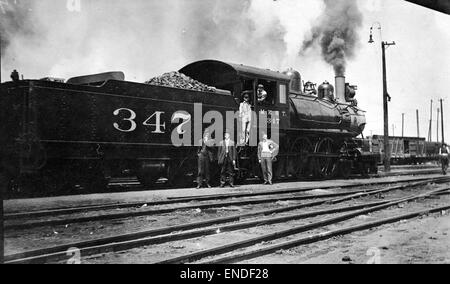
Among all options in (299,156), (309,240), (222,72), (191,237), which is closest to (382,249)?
(309,240)

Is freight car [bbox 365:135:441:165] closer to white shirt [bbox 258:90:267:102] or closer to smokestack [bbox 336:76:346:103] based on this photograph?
smokestack [bbox 336:76:346:103]

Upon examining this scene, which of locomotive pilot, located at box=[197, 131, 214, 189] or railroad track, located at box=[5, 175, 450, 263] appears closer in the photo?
railroad track, located at box=[5, 175, 450, 263]

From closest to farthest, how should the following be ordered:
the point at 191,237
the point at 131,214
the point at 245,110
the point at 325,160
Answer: the point at 191,237, the point at 131,214, the point at 245,110, the point at 325,160

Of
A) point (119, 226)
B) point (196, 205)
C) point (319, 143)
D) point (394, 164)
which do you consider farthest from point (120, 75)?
point (394, 164)

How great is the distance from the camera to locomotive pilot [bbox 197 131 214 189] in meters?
11.2

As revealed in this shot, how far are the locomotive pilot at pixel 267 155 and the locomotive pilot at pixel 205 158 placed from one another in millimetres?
1828

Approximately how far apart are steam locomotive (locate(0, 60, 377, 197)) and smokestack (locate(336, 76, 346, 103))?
11.8 feet

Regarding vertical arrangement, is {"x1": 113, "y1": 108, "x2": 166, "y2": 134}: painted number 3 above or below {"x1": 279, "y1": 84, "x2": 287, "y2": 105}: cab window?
below

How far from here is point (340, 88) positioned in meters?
19.3

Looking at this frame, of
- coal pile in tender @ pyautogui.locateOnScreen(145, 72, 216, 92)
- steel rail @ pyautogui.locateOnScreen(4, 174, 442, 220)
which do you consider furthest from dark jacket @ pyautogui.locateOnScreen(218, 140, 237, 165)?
steel rail @ pyautogui.locateOnScreen(4, 174, 442, 220)

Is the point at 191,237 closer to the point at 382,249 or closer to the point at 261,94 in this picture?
the point at 382,249

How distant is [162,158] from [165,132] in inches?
25.0

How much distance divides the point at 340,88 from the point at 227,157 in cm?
954

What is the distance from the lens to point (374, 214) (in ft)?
24.9
